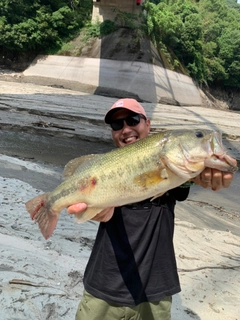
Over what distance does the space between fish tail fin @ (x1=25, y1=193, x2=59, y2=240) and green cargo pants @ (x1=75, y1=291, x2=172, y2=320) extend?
511mm

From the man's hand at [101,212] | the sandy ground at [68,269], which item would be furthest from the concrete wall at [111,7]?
the man's hand at [101,212]

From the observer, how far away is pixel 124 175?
2.11 metres

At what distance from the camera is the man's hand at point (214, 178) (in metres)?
2.07

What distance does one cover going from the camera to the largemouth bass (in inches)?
77.4

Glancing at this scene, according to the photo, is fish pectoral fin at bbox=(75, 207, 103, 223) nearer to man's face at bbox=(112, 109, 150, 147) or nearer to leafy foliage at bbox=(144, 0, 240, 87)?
man's face at bbox=(112, 109, 150, 147)

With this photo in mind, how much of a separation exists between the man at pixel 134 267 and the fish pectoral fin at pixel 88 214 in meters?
0.22

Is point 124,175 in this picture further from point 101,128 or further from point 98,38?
point 98,38

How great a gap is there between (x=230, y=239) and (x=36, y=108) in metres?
13.5

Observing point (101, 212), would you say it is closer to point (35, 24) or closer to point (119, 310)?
point (119, 310)

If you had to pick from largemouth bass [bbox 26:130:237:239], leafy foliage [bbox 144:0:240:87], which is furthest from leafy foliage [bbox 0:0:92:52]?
largemouth bass [bbox 26:130:237:239]

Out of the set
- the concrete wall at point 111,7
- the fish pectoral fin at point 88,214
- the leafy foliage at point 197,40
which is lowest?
the leafy foliage at point 197,40

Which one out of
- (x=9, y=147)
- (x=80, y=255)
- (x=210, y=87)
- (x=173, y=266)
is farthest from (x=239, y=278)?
(x=210, y=87)

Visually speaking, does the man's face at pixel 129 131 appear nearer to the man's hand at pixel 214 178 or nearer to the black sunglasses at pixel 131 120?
the black sunglasses at pixel 131 120

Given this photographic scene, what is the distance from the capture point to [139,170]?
6.79ft
